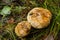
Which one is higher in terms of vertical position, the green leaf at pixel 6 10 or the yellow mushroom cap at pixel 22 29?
the green leaf at pixel 6 10

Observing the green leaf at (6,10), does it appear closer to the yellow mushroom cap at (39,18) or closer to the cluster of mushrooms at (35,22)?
the cluster of mushrooms at (35,22)

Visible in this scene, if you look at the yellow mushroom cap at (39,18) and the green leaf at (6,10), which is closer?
the yellow mushroom cap at (39,18)

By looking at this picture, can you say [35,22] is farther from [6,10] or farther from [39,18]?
[6,10]

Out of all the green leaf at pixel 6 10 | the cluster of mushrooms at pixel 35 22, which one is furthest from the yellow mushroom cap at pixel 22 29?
the green leaf at pixel 6 10

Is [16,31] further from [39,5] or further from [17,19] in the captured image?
[39,5]

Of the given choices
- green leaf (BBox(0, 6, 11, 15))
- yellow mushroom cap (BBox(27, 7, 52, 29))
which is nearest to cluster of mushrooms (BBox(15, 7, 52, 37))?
yellow mushroom cap (BBox(27, 7, 52, 29))

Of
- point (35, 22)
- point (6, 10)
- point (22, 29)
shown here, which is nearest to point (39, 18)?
point (35, 22)

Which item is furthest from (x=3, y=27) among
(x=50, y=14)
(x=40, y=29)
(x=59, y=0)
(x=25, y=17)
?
(x=59, y=0)
